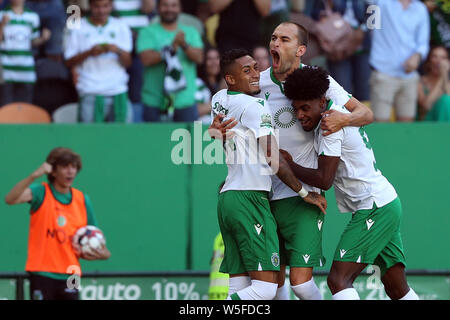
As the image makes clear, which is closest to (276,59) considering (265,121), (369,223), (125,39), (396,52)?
(265,121)

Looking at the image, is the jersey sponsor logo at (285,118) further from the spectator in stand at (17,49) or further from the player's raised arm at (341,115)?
the spectator in stand at (17,49)

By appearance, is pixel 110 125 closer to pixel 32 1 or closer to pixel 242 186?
pixel 32 1

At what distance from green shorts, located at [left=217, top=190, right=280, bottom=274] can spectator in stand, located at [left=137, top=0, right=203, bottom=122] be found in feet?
14.2

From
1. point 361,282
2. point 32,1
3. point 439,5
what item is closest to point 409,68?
point 439,5

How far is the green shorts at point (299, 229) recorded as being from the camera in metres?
7.69

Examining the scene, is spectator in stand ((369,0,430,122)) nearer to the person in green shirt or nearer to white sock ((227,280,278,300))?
the person in green shirt

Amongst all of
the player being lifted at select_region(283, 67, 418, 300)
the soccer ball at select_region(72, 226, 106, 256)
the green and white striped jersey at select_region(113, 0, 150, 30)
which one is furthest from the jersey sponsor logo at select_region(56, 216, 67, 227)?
the player being lifted at select_region(283, 67, 418, 300)

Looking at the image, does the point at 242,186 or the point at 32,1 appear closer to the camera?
the point at 242,186

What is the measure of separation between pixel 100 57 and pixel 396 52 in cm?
351

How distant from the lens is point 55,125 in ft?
38.4

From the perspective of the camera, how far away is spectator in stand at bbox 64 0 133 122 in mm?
11617

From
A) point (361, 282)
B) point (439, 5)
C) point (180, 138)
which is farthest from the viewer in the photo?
point (439, 5)

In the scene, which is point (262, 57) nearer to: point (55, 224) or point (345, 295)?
point (55, 224)

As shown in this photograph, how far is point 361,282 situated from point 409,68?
276 cm
